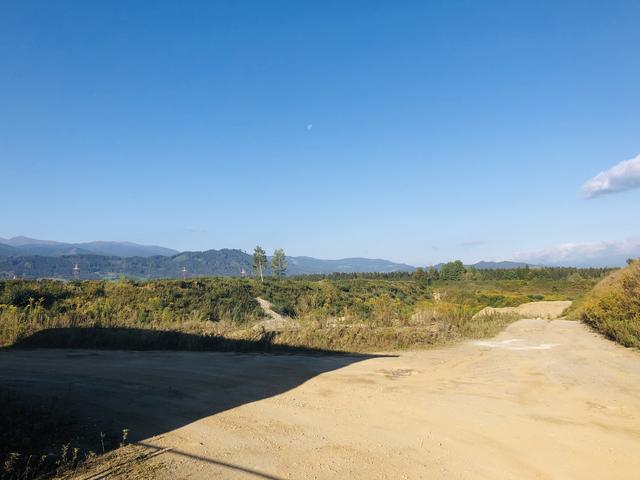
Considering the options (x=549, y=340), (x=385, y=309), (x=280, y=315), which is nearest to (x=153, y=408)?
(x=385, y=309)

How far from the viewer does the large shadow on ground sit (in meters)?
6.34

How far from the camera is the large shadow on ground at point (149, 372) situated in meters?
6.34

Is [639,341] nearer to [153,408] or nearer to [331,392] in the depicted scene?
[331,392]

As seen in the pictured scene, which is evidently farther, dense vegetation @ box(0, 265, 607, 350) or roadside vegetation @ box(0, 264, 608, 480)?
dense vegetation @ box(0, 265, 607, 350)

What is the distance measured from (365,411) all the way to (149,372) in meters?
4.85

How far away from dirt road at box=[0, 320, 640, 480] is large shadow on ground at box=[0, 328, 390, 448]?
0.05m

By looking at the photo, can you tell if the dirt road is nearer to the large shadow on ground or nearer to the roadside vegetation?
the large shadow on ground

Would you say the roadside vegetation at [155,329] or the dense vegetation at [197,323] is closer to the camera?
the roadside vegetation at [155,329]

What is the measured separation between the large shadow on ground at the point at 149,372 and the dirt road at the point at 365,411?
1.8 inches

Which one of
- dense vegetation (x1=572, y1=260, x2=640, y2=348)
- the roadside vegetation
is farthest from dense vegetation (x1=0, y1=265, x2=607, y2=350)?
dense vegetation (x1=572, y1=260, x2=640, y2=348)

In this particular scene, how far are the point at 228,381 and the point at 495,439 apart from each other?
4.97 metres

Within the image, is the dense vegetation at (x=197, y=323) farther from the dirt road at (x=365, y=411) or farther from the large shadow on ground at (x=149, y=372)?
the dirt road at (x=365, y=411)

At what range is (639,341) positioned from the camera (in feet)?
42.4

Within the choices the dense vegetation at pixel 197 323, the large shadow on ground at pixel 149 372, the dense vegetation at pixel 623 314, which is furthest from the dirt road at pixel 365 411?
the dense vegetation at pixel 623 314
